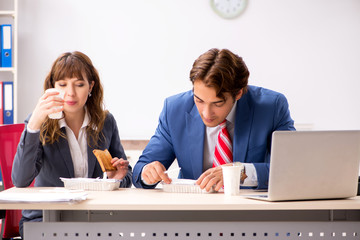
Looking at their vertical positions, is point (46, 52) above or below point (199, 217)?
above

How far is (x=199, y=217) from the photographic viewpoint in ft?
5.50

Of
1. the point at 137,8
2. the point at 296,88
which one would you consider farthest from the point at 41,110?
the point at 296,88

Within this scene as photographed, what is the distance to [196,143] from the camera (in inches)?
82.0

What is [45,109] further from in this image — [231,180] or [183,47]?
[183,47]

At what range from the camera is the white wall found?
4102mm

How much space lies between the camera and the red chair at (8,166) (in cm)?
215

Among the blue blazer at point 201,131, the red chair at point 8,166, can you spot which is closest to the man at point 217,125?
the blue blazer at point 201,131

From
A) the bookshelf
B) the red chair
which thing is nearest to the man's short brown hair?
the red chair

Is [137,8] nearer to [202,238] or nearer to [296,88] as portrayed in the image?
[296,88]

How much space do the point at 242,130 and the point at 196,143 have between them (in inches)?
8.1

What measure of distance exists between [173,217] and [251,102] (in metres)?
0.69

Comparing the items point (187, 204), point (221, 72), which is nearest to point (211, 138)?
point (221, 72)

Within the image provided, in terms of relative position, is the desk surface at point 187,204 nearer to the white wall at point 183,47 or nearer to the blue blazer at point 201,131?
the blue blazer at point 201,131

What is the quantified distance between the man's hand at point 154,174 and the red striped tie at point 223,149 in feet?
0.98
